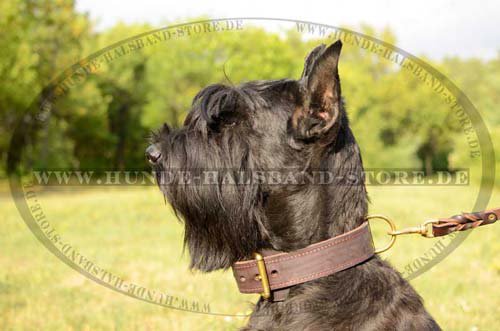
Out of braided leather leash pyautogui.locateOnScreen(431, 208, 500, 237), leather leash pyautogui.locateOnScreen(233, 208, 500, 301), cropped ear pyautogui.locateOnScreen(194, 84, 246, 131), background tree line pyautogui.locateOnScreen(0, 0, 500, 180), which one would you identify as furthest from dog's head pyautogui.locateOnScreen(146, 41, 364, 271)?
background tree line pyautogui.locateOnScreen(0, 0, 500, 180)

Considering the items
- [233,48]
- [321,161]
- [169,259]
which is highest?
[233,48]

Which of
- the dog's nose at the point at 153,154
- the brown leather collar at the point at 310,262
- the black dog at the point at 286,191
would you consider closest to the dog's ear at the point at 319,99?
the black dog at the point at 286,191

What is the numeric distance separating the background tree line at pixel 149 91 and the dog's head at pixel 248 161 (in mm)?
17909

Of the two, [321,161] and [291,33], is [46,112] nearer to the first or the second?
[291,33]

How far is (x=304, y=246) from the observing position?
293 cm

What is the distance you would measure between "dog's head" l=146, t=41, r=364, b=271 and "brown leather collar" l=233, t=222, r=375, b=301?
0.14m

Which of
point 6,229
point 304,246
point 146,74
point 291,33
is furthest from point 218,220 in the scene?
point 146,74

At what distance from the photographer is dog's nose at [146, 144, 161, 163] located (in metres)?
3.06

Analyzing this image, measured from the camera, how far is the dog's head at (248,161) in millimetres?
2920

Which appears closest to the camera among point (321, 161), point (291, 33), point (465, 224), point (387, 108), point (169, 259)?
point (321, 161)

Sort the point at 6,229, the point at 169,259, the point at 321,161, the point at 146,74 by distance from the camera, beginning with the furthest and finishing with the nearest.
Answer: the point at 146,74 < the point at 6,229 < the point at 169,259 < the point at 321,161

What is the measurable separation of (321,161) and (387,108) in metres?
47.1

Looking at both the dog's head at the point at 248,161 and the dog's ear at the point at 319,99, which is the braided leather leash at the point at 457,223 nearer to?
the dog's head at the point at 248,161

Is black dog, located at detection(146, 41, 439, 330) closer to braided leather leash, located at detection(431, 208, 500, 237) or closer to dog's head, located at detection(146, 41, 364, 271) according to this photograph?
dog's head, located at detection(146, 41, 364, 271)
